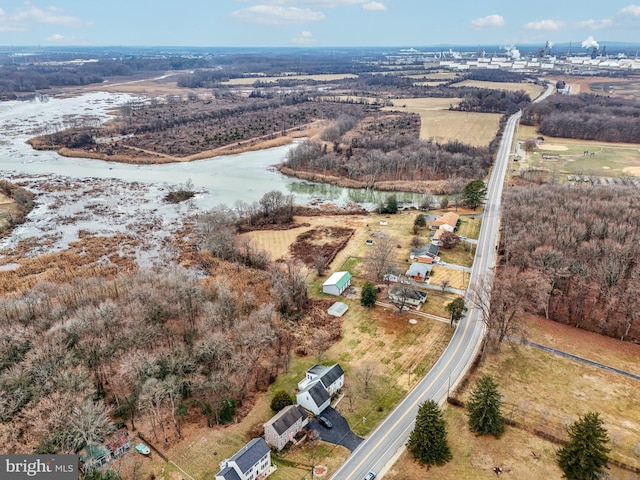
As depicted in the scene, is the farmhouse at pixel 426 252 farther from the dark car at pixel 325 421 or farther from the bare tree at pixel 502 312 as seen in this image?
the dark car at pixel 325 421

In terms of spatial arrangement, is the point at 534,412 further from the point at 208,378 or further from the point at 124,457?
the point at 124,457

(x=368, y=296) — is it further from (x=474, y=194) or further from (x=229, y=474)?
(x=474, y=194)

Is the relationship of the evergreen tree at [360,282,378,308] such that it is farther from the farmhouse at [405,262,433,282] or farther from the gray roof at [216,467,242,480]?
the gray roof at [216,467,242,480]

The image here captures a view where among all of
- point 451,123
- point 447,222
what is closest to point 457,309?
point 447,222

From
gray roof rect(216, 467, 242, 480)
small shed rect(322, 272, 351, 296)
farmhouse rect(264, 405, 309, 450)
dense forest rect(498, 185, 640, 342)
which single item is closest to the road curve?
farmhouse rect(264, 405, 309, 450)

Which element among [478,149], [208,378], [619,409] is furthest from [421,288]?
[478,149]

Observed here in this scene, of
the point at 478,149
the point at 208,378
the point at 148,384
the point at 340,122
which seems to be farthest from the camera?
the point at 340,122

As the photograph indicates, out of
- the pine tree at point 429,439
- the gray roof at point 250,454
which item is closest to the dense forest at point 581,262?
the pine tree at point 429,439

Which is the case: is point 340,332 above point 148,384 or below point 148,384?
below

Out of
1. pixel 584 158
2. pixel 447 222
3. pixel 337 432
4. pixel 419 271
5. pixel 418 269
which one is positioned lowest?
pixel 337 432
